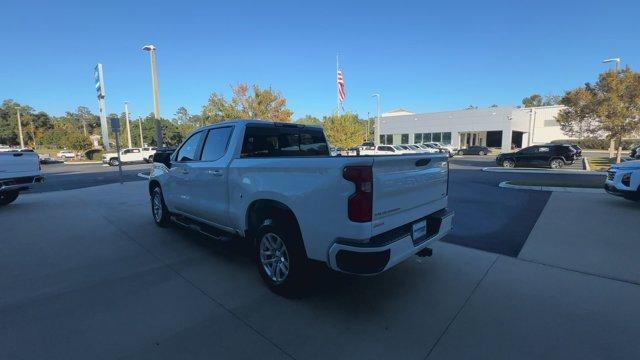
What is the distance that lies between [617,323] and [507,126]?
4877 cm

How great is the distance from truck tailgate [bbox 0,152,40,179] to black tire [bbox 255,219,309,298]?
7.98 metres

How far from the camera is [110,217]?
302 inches

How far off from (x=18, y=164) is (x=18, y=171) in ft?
0.58

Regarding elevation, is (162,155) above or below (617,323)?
above

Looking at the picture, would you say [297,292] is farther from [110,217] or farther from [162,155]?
[110,217]

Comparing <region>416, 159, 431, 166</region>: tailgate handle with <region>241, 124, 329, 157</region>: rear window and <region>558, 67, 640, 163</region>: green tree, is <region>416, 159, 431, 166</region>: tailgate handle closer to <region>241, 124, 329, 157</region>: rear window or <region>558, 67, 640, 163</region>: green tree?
<region>241, 124, 329, 157</region>: rear window

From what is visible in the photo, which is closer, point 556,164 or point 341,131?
point 556,164

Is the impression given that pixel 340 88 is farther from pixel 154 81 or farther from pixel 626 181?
pixel 626 181

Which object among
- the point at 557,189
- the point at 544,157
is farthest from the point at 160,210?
the point at 544,157

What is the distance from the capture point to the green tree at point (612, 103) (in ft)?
54.2

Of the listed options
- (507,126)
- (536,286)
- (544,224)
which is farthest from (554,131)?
(536,286)

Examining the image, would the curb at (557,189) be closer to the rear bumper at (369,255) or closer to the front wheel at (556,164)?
the rear bumper at (369,255)

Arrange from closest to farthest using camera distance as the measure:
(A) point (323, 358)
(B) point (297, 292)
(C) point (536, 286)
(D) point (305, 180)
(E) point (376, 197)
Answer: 1. (A) point (323, 358)
2. (E) point (376, 197)
3. (D) point (305, 180)
4. (B) point (297, 292)
5. (C) point (536, 286)

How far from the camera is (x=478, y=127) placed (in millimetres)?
47094
